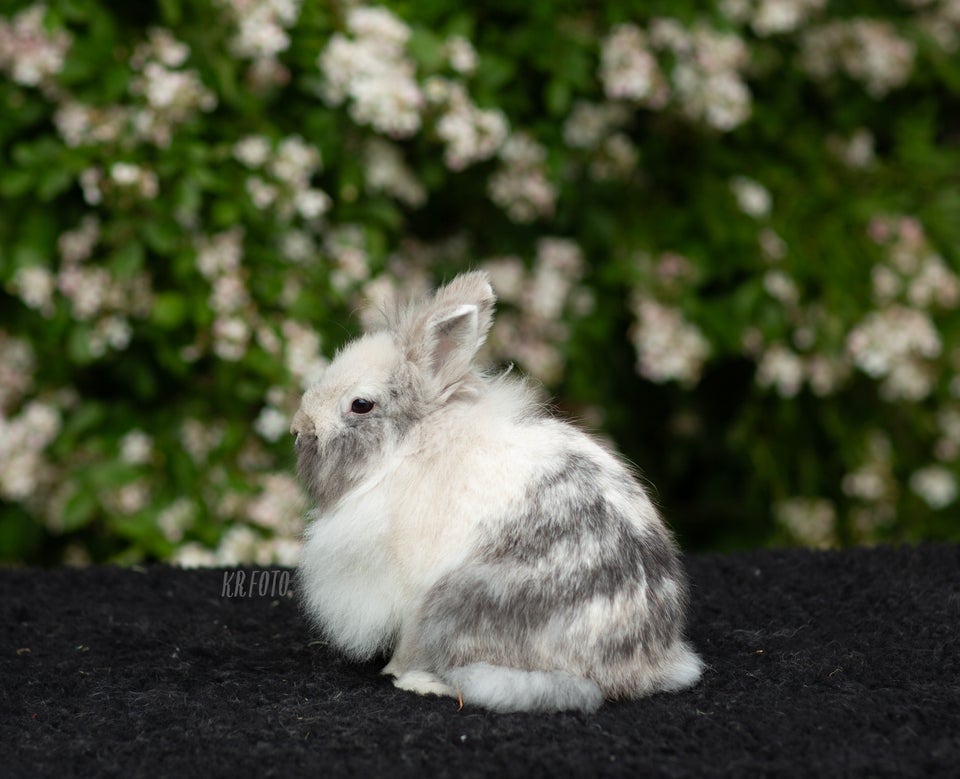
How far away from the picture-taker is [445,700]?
8.46ft

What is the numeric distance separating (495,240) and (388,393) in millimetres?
2445

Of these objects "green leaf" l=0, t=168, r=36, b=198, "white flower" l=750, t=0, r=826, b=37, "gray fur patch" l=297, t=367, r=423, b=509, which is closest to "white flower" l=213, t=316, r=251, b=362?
"green leaf" l=0, t=168, r=36, b=198

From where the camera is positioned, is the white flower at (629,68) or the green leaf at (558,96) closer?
the green leaf at (558,96)

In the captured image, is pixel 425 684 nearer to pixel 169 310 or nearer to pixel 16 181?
pixel 169 310

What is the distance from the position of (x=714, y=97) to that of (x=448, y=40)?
1.10 m

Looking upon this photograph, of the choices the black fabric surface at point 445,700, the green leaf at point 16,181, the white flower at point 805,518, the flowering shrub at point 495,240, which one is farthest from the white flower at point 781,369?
the green leaf at point 16,181

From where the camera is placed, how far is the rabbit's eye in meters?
2.71

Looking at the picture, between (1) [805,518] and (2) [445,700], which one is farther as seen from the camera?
(1) [805,518]

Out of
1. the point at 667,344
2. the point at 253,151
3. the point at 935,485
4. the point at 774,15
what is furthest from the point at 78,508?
the point at 935,485

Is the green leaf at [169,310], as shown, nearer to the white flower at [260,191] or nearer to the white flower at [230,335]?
the white flower at [230,335]

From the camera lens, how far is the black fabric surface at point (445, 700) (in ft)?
7.38

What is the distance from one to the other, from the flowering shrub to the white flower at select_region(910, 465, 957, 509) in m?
0.02

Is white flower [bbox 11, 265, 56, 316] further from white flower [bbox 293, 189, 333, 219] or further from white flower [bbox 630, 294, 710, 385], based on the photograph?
white flower [bbox 630, 294, 710, 385]

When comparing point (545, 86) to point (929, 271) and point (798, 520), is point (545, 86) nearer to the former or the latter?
point (929, 271)
